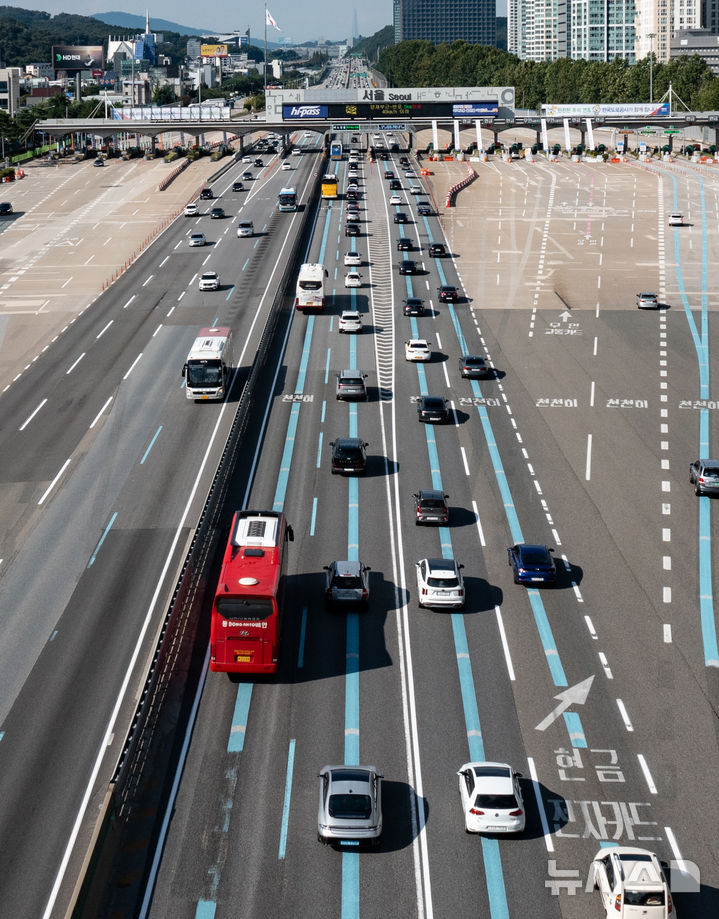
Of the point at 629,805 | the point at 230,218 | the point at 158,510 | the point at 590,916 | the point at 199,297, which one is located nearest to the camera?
the point at 590,916

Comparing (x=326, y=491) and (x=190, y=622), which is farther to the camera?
(x=326, y=491)

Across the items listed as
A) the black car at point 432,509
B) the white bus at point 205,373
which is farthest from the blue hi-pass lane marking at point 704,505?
the white bus at point 205,373

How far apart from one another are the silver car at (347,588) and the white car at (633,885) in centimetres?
1559

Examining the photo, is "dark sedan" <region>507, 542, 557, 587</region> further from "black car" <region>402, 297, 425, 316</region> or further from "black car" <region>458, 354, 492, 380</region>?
"black car" <region>402, 297, 425, 316</region>

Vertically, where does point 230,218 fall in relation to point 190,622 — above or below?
above

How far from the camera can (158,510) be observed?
163 feet

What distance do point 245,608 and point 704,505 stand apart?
80.9ft

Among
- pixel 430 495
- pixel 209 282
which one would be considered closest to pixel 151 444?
pixel 430 495

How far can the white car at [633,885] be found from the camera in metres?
24.9

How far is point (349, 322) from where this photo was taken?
81.0 m

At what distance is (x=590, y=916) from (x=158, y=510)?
28686 mm

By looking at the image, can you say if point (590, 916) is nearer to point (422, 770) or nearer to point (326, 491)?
point (422, 770)

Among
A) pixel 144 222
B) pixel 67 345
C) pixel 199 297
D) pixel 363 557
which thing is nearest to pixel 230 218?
pixel 144 222

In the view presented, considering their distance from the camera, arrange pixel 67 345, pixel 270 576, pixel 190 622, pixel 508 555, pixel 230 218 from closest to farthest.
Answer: pixel 270 576 → pixel 190 622 → pixel 508 555 → pixel 67 345 → pixel 230 218
